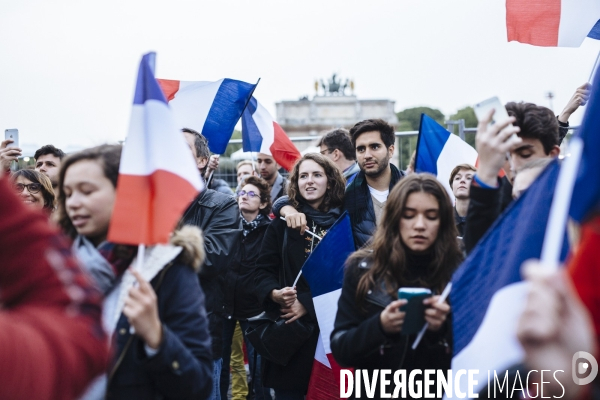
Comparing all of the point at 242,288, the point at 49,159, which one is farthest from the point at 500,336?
the point at 49,159

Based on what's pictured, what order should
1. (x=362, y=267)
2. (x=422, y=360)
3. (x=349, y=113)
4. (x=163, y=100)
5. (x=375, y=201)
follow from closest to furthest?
1. (x=163, y=100)
2. (x=422, y=360)
3. (x=362, y=267)
4. (x=375, y=201)
5. (x=349, y=113)

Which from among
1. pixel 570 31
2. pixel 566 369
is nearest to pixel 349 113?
pixel 570 31

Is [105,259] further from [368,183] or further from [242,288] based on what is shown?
[242,288]

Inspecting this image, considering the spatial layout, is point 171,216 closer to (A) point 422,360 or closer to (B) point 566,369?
(A) point 422,360

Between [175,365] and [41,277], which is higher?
[41,277]

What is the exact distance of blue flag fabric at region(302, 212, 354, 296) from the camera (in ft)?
13.0

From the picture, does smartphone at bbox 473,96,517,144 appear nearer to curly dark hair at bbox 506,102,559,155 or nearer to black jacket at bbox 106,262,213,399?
curly dark hair at bbox 506,102,559,155

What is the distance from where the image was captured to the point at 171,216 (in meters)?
2.28

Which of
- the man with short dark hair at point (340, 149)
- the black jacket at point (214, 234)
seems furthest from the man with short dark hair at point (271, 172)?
the black jacket at point (214, 234)

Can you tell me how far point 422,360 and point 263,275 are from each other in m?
1.94

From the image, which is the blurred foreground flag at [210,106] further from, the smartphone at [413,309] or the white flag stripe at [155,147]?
Result: the smartphone at [413,309]

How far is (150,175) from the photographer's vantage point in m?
2.36

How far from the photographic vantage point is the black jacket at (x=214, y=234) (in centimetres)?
418

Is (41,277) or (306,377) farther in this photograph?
(306,377)
